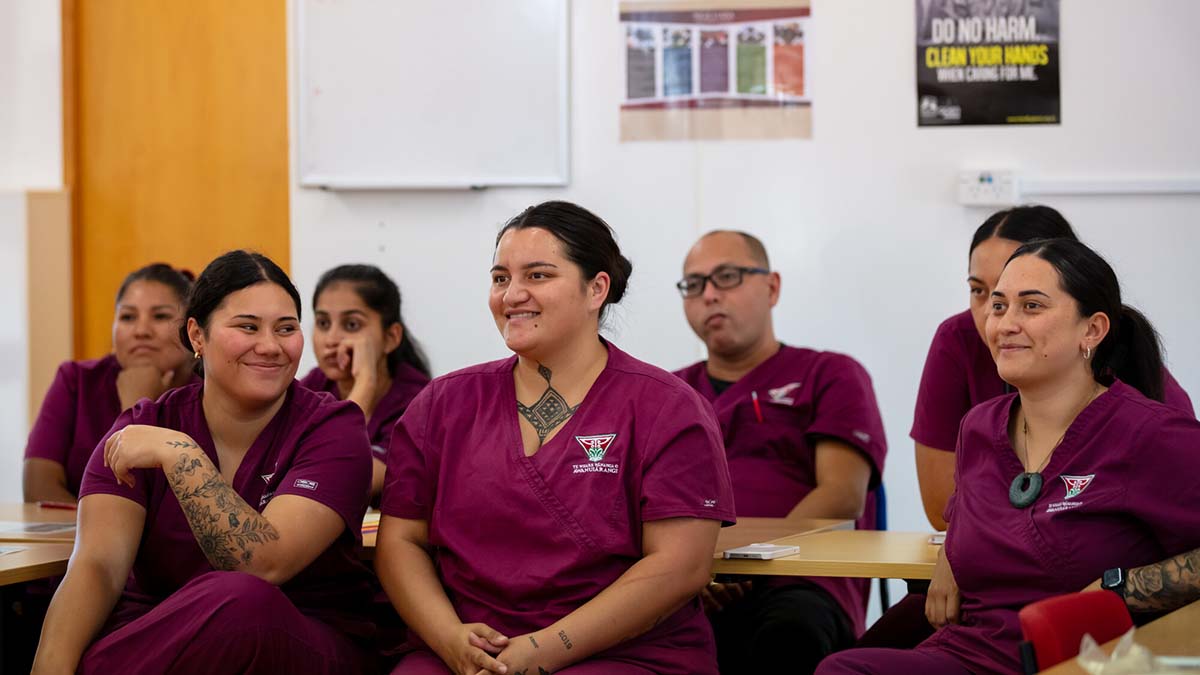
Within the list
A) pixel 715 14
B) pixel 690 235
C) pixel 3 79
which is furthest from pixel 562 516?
pixel 3 79

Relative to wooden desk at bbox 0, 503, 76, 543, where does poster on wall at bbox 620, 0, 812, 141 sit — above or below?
above

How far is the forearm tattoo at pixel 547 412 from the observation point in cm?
259

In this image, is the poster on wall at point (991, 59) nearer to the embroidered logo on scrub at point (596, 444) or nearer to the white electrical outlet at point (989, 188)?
the white electrical outlet at point (989, 188)

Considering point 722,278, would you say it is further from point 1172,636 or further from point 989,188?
point 1172,636

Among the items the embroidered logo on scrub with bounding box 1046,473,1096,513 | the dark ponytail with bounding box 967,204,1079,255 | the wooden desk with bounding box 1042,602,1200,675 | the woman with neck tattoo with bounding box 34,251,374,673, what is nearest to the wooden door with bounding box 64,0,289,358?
the woman with neck tattoo with bounding box 34,251,374,673

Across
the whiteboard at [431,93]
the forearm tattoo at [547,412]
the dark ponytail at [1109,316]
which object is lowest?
the forearm tattoo at [547,412]

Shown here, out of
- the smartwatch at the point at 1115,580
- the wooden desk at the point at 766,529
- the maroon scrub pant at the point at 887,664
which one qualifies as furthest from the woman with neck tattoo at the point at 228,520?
the smartwatch at the point at 1115,580

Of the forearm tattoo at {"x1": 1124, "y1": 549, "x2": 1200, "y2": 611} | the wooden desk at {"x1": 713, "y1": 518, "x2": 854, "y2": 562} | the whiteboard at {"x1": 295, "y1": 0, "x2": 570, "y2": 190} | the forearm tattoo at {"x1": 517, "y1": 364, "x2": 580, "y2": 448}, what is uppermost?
the whiteboard at {"x1": 295, "y1": 0, "x2": 570, "y2": 190}

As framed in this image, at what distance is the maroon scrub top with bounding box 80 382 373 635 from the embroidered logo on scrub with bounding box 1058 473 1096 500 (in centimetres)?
143

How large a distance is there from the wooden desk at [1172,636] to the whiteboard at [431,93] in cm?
308

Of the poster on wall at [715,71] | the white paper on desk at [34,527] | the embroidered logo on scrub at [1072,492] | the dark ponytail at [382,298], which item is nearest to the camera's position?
the embroidered logo on scrub at [1072,492]

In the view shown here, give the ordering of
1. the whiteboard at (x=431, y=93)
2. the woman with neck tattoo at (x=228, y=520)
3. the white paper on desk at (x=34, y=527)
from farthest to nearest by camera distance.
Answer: the whiteboard at (x=431, y=93) < the white paper on desk at (x=34, y=527) < the woman with neck tattoo at (x=228, y=520)

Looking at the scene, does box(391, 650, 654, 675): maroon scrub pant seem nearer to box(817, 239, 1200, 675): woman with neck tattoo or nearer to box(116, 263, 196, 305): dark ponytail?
box(817, 239, 1200, 675): woman with neck tattoo

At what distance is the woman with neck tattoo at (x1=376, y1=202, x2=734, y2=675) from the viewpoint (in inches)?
94.9
